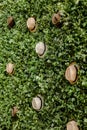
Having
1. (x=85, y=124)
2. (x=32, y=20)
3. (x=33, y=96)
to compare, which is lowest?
(x=85, y=124)

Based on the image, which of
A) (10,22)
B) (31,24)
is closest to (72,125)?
(31,24)

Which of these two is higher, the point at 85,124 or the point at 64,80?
the point at 64,80

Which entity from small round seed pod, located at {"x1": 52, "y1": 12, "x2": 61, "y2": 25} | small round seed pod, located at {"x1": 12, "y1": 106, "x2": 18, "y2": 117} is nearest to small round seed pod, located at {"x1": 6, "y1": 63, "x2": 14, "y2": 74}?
small round seed pod, located at {"x1": 12, "y1": 106, "x2": 18, "y2": 117}

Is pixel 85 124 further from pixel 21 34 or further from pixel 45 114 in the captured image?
pixel 21 34

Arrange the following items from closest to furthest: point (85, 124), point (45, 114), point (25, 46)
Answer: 1. point (85, 124)
2. point (45, 114)
3. point (25, 46)

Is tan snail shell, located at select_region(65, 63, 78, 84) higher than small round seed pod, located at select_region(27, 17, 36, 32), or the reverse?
small round seed pod, located at select_region(27, 17, 36, 32)

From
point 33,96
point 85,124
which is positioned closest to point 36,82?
point 33,96

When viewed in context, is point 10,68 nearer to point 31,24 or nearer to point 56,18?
point 31,24

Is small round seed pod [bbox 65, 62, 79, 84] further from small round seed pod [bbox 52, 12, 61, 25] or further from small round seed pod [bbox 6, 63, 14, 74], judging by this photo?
small round seed pod [bbox 6, 63, 14, 74]

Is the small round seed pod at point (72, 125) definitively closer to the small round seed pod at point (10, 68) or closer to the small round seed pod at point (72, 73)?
the small round seed pod at point (72, 73)
